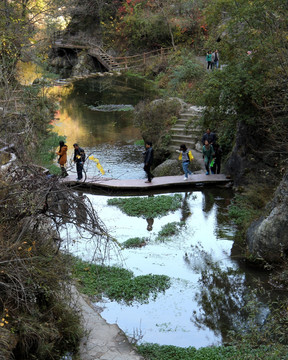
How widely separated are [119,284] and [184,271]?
173 centimetres

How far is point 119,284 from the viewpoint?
10.9m

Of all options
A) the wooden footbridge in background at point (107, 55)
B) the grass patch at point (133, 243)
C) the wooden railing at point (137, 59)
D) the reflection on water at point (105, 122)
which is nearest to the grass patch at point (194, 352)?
the grass patch at point (133, 243)

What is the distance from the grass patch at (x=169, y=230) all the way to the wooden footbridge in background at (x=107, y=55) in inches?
1067

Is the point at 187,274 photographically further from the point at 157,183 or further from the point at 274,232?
the point at 157,183

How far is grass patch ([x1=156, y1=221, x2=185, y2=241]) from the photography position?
44.1ft

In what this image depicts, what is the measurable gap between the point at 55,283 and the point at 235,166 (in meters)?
10.9

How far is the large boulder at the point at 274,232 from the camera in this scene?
11.4 metres

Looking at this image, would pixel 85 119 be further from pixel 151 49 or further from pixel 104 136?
pixel 151 49

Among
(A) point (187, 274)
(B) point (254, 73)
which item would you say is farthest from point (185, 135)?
(A) point (187, 274)

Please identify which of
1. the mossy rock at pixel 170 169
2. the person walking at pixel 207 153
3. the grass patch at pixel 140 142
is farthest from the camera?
the grass patch at pixel 140 142

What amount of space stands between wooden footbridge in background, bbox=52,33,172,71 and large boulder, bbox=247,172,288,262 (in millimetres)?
29130

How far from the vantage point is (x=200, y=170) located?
19875mm

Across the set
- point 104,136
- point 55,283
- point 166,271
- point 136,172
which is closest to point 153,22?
point 104,136

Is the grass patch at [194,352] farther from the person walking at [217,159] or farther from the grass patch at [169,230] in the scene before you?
the person walking at [217,159]
